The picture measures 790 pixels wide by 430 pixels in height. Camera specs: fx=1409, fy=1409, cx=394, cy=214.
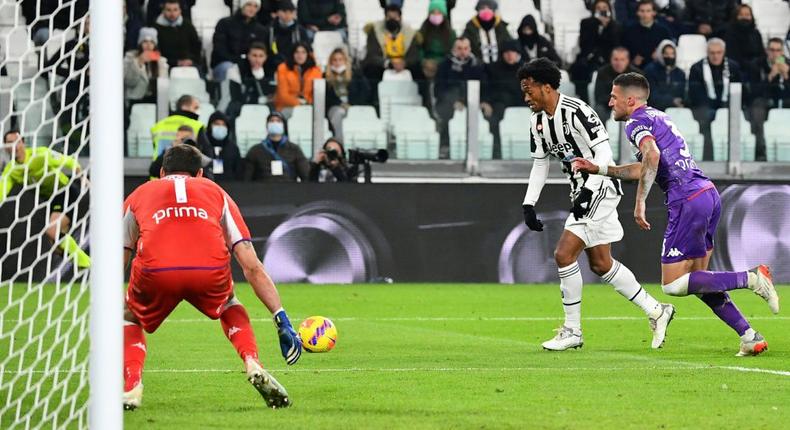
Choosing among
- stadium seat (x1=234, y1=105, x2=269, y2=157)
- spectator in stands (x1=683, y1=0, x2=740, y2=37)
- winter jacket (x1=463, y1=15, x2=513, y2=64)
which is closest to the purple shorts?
stadium seat (x1=234, y1=105, x2=269, y2=157)

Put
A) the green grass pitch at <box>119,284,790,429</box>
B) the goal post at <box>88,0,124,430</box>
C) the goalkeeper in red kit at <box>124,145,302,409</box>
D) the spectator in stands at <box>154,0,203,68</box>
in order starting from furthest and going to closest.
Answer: the spectator in stands at <box>154,0,203,68</box>, the goalkeeper in red kit at <box>124,145,302,409</box>, the green grass pitch at <box>119,284,790,429</box>, the goal post at <box>88,0,124,430</box>

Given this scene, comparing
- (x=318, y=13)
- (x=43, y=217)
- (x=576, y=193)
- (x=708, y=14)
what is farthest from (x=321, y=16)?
(x=576, y=193)

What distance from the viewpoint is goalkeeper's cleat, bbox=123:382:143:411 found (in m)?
6.51

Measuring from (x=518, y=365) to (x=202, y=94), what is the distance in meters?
9.45

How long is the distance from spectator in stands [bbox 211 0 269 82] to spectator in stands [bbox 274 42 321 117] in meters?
1.11

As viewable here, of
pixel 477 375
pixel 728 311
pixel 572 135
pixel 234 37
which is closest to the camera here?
pixel 477 375

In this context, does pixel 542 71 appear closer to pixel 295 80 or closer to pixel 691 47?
pixel 295 80

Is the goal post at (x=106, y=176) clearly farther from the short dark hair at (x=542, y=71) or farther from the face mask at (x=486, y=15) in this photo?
the face mask at (x=486, y=15)

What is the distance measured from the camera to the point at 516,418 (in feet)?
20.2

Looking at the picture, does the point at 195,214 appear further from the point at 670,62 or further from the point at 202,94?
the point at 670,62

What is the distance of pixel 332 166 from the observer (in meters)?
16.9

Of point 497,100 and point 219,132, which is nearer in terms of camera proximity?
point 219,132

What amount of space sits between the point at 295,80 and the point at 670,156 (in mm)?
8836

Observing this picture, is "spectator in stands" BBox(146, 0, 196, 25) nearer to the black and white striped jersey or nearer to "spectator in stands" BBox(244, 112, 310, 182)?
"spectator in stands" BBox(244, 112, 310, 182)
